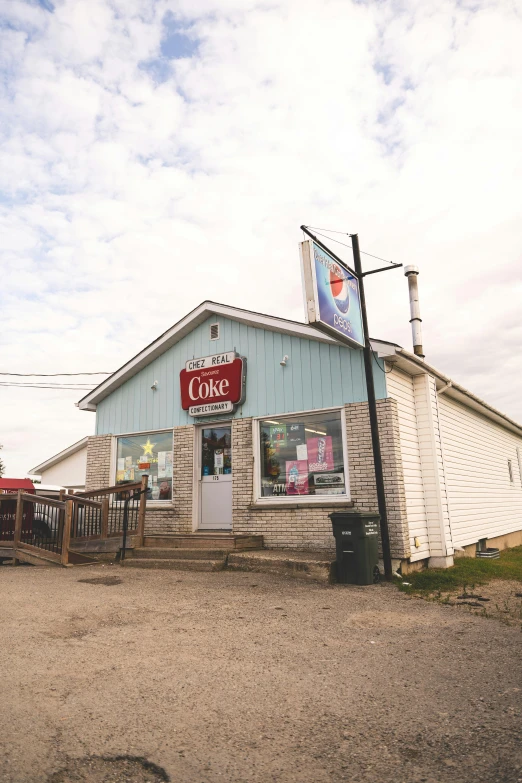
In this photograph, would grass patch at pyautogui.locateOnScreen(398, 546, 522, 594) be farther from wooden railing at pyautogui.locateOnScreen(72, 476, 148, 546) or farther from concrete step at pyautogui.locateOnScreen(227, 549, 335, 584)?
wooden railing at pyautogui.locateOnScreen(72, 476, 148, 546)

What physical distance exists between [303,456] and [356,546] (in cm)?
269

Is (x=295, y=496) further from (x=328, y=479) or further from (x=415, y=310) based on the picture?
(x=415, y=310)

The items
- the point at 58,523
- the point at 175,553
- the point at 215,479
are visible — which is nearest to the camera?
the point at 175,553

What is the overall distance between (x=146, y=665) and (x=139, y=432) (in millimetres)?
9086

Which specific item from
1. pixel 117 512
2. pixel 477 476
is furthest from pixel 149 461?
pixel 477 476

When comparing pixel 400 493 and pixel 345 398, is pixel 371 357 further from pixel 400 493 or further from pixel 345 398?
pixel 400 493

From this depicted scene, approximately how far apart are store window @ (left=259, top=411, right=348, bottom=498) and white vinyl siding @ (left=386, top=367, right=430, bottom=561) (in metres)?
1.11

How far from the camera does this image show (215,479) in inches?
483

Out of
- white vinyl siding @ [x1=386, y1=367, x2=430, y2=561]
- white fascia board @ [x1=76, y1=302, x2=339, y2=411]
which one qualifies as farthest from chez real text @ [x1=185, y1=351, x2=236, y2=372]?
white vinyl siding @ [x1=386, y1=367, x2=430, y2=561]

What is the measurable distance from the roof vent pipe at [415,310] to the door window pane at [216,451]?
20.6 feet

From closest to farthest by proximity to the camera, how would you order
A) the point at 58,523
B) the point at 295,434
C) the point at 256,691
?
1. the point at 256,691
2. the point at 295,434
3. the point at 58,523

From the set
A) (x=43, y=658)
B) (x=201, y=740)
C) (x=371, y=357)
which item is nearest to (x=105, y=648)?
(x=43, y=658)

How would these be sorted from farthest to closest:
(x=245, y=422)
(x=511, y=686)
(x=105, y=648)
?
(x=245, y=422), (x=105, y=648), (x=511, y=686)

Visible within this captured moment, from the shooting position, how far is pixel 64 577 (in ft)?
30.9
